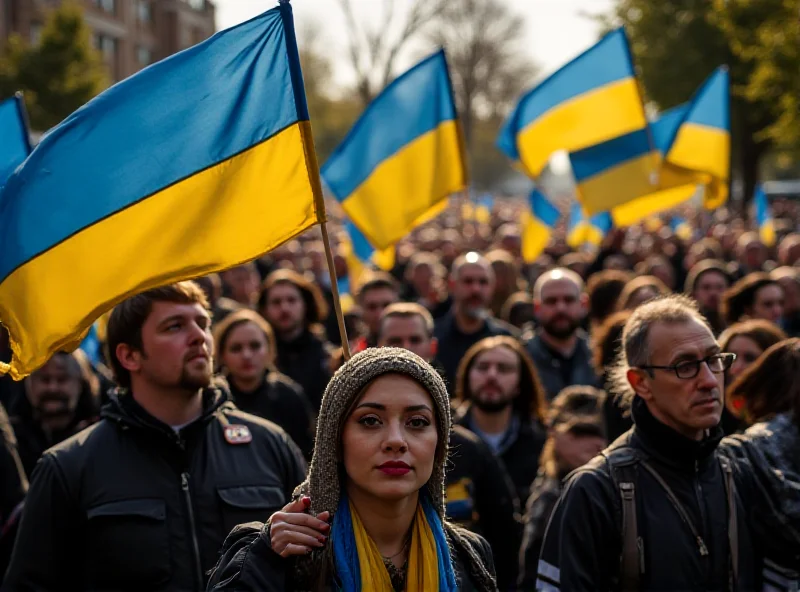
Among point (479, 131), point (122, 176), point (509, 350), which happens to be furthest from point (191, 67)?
point (479, 131)

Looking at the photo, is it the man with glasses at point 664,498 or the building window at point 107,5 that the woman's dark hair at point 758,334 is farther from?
the building window at point 107,5

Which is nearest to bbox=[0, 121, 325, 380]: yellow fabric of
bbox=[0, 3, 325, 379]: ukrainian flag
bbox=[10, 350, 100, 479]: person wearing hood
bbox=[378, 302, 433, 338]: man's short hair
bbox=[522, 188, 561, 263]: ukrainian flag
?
bbox=[0, 3, 325, 379]: ukrainian flag

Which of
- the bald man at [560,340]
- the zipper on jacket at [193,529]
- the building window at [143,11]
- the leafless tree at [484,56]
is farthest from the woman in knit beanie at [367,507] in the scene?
the leafless tree at [484,56]

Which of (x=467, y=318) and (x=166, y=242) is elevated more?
(x=166, y=242)

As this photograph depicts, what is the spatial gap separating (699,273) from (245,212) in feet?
21.0

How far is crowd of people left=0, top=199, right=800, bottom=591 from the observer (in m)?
2.76

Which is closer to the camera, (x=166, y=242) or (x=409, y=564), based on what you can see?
(x=409, y=564)

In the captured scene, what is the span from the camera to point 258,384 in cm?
650

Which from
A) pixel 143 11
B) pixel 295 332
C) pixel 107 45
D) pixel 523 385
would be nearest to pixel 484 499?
pixel 523 385

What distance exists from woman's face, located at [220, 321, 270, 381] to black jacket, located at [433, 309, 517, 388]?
180 centimetres

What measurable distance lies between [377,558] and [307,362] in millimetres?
5420

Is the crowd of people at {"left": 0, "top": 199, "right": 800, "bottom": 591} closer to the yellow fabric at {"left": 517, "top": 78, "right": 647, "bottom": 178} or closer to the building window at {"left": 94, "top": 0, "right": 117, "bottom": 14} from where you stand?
the yellow fabric at {"left": 517, "top": 78, "right": 647, "bottom": 178}

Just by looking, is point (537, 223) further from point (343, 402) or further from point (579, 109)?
point (343, 402)

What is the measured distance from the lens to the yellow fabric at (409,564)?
105 inches
